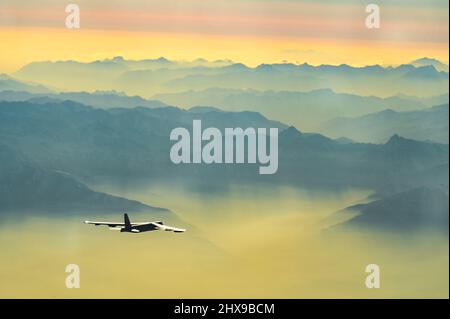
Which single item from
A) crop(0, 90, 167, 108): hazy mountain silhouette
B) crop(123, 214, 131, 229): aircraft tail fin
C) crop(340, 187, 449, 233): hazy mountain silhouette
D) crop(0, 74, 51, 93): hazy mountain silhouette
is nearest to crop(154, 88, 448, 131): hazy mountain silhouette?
crop(0, 90, 167, 108): hazy mountain silhouette

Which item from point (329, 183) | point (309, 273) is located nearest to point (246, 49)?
point (329, 183)

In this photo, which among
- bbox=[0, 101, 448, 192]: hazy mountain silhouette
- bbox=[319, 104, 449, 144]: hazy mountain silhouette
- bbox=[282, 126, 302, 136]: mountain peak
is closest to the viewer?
bbox=[0, 101, 448, 192]: hazy mountain silhouette

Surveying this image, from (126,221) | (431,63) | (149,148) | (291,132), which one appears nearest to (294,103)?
(291,132)

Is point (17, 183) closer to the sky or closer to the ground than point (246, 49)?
closer to the ground

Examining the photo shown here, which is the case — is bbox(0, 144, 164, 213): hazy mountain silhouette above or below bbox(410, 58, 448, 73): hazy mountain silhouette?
below

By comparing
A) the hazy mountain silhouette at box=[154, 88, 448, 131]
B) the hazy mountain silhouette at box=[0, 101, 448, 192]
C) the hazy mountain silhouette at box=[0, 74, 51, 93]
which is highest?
the hazy mountain silhouette at box=[0, 74, 51, 93]

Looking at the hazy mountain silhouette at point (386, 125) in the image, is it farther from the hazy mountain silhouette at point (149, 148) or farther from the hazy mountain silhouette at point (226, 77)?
the hazy mountain silhouette at point (226, 77)

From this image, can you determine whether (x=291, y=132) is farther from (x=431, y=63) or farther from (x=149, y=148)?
(x=431, y=63)

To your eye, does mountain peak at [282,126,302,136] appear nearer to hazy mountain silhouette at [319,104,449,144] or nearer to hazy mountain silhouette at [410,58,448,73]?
→ hazy mountain silhouette at [319,104,449,144]

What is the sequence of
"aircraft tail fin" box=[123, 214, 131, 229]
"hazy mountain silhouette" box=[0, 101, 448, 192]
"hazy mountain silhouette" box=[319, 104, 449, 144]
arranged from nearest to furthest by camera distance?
1. "aircraft tail fin" box=[123, 214, 131, 229]
2. "hazy mountain silhouette" box=[0, 101, 448, 192]
3. "hazy mountain silhouette" box=[319, 104, 449, 144]
